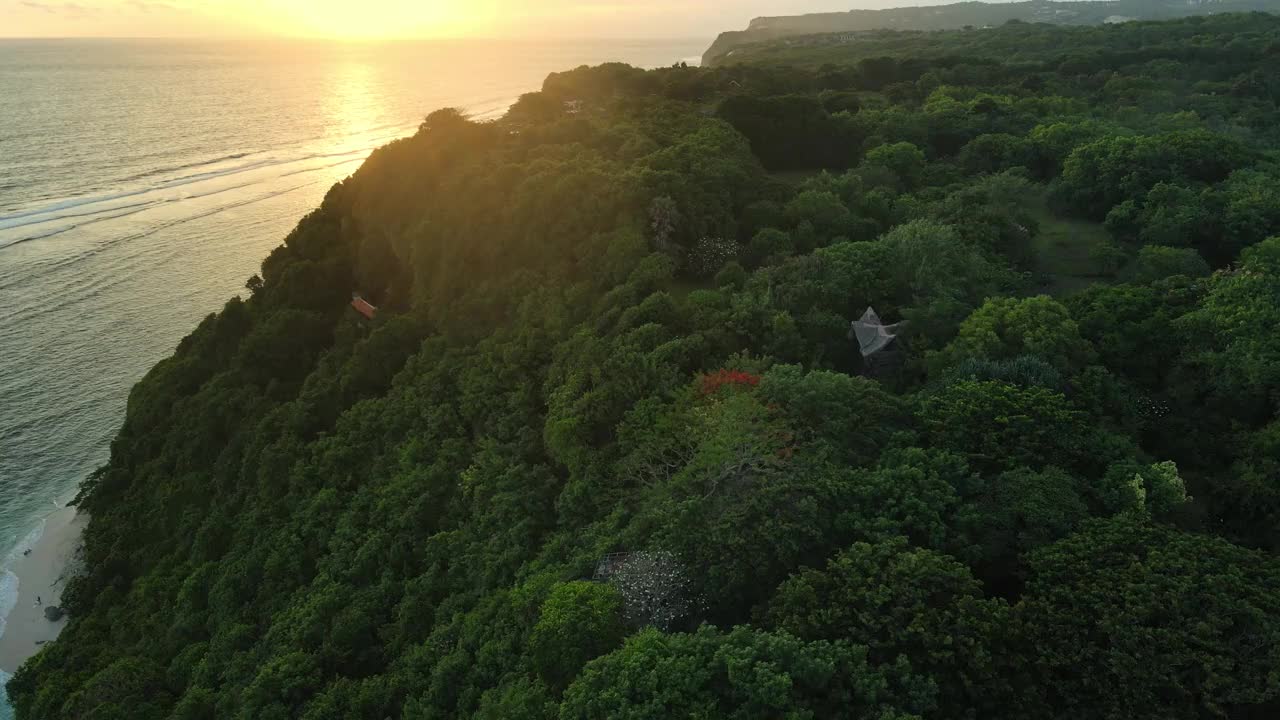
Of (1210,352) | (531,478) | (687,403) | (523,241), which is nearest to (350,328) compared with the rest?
(523,241)

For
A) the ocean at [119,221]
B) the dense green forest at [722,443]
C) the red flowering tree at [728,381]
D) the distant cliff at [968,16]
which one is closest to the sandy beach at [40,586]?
the ocean at [119,221]

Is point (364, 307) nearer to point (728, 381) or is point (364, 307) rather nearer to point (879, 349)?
point (728, 381)

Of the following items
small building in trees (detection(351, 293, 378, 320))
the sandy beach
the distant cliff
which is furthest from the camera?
the distant cliff

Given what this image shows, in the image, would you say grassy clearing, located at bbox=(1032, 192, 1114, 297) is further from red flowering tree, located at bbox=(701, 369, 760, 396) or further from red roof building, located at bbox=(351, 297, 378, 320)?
red roof building, located at bbox=(351, 297, 378, 320)

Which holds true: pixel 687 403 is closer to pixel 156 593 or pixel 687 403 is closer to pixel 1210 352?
pixel 1210 352

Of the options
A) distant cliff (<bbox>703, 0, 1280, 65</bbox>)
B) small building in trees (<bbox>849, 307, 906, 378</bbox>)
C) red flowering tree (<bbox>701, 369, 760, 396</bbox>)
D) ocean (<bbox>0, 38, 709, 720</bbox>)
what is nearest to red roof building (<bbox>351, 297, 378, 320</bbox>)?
ocean (<bbox>0, 38, 709, 720</bbox>)

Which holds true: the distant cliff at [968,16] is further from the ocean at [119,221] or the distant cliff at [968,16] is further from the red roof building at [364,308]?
the red roof building at [364,308]
